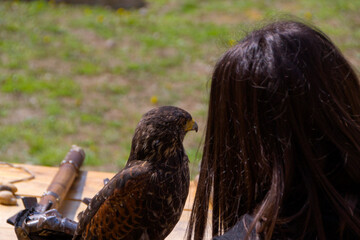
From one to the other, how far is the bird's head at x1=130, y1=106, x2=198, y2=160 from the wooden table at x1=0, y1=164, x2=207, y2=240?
73 centimetres

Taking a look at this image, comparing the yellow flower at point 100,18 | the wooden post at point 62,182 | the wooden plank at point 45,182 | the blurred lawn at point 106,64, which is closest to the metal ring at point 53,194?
the wooden post at point 62,182

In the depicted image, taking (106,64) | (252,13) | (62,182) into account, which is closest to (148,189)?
(62,182)

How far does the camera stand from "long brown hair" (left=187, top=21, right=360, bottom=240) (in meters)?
1.71

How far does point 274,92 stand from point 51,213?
1.18 metres

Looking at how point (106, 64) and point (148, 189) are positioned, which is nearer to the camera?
point (148, 189)

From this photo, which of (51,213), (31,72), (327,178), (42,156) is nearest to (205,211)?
(327,178)

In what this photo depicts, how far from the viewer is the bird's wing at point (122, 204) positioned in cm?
194

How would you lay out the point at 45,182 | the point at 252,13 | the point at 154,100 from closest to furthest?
1. the point at 45,182
2. the point at 154,100
3. the point at 252,13

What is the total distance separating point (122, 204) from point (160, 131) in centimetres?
30

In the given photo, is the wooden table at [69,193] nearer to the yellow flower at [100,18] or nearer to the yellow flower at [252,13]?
the yellow flower at [100,18]

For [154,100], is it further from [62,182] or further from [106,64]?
[62,182]

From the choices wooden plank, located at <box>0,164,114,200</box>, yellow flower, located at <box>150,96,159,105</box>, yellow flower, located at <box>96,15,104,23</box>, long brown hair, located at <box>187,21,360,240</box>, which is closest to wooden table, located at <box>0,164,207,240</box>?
wooden plank, located at <box>0,164,114,200</box>

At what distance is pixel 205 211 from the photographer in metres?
2.11

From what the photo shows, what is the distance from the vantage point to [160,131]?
204cm
